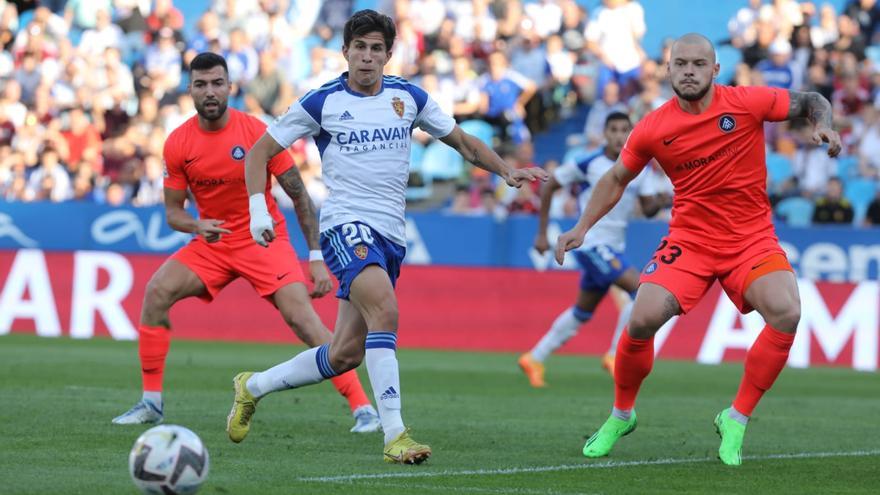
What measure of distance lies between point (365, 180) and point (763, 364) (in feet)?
8.79

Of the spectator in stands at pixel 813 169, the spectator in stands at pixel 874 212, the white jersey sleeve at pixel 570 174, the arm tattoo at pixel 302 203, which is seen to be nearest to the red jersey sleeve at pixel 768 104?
the arm tattoo at pixel 302 203

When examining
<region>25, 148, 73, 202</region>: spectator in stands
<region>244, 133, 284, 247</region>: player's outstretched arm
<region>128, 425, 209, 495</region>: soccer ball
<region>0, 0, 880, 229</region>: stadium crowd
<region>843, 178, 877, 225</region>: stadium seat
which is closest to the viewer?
<region>128, 425, 209, 495</region>: soccer ball

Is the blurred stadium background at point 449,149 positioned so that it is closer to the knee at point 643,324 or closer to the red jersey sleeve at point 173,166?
the red jersey sleeve at point 173,166

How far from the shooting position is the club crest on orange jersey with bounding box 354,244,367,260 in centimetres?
906

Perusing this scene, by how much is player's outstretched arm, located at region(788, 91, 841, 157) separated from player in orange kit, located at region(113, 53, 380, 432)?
360cm

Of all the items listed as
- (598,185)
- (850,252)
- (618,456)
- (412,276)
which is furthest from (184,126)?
(850,252)

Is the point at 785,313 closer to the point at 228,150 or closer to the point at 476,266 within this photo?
the point at 228,150

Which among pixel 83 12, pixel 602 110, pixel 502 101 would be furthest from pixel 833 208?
pixel 83 12

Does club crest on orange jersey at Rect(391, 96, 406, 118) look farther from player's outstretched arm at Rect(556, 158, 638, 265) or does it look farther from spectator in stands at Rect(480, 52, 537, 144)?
spectator in stands at Rect(480, 52, 537, 144)

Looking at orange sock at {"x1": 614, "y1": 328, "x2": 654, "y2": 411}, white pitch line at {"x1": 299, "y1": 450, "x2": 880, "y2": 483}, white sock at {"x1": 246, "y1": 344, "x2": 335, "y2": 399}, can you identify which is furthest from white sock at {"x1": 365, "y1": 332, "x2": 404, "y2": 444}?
orange sock at {"x1": 614, "y1": 328, "x2": 654, "y2": 411}

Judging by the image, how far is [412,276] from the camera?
70.6 feet

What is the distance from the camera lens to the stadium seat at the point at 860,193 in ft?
76.9

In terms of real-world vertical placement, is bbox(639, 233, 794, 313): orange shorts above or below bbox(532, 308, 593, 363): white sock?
above

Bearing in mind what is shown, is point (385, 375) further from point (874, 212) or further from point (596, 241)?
point (874, 212)
